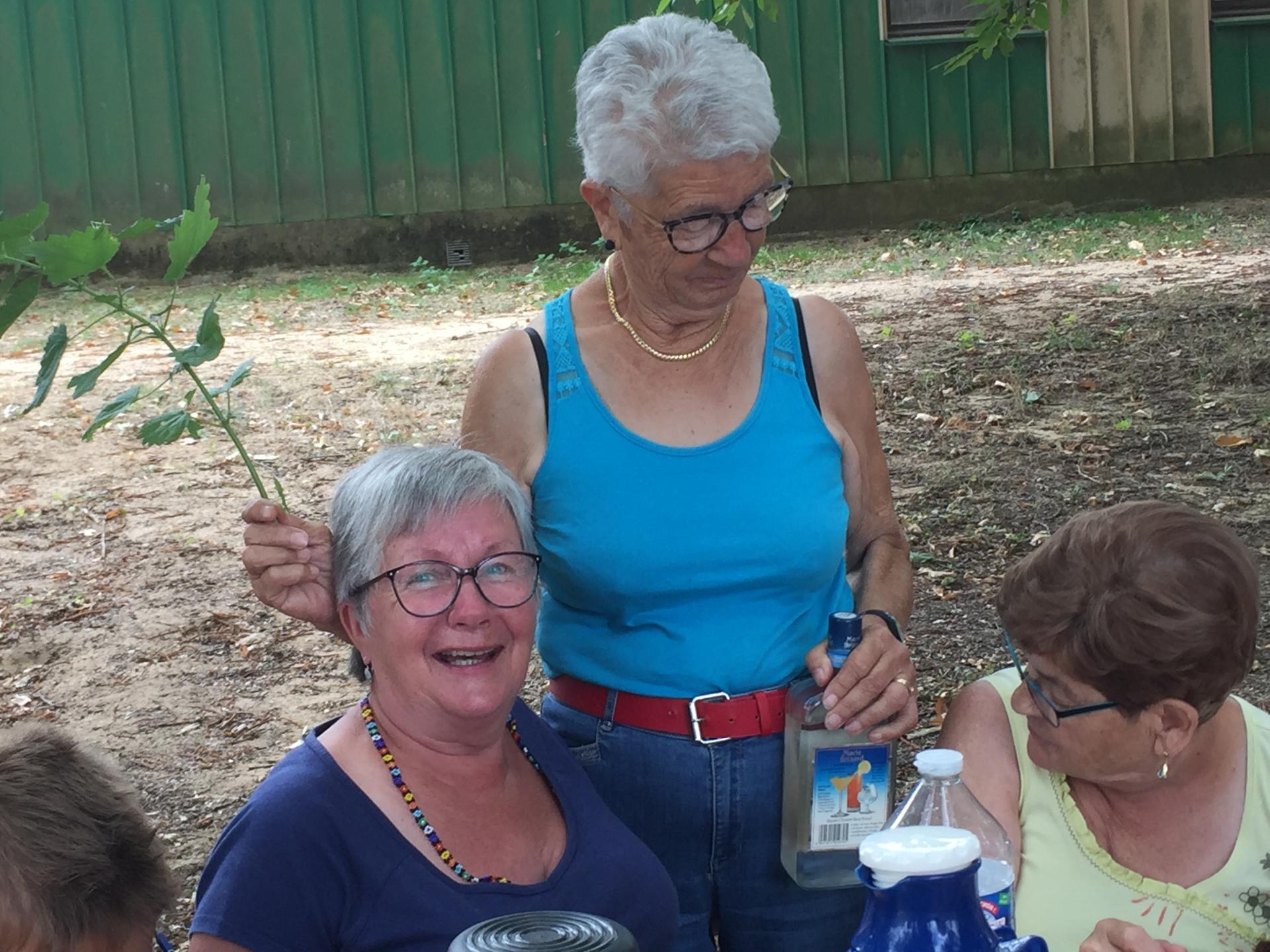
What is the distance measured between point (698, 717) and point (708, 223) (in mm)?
721

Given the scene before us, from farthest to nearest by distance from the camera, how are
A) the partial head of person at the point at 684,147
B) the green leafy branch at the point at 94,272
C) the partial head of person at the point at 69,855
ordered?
the partial head of person at the point at 684,147
the green leafy branch at the point at 94,272
the partial head of person at the point at 69,855

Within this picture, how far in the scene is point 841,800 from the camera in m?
2.12

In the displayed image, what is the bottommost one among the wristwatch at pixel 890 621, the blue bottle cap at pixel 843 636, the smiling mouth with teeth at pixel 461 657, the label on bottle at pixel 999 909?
the label on bottle at pixel 999 909

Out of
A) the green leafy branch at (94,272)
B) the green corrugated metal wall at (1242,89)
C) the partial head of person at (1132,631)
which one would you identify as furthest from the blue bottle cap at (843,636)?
the green corrugated metal wall at (1242,89)

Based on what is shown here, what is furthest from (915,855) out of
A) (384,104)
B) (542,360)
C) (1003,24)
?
(384,104)

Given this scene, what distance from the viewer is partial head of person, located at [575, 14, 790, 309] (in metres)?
2.22

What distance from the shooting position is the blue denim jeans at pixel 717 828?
2.28m

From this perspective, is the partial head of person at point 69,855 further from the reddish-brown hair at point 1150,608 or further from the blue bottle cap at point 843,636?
the reddish-brown hair at point 1150,608

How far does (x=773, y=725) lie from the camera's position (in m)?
2.29

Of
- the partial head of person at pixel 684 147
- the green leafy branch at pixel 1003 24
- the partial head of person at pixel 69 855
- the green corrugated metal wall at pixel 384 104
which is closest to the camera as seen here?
the partial head of person at pixel 69 855

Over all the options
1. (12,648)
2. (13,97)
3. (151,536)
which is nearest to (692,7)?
(13,97)

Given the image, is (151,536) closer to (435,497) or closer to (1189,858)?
(435,497)

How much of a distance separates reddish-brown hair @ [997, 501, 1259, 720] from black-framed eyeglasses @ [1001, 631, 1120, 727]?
0.02 m

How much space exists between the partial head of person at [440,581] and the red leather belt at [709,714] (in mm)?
270
